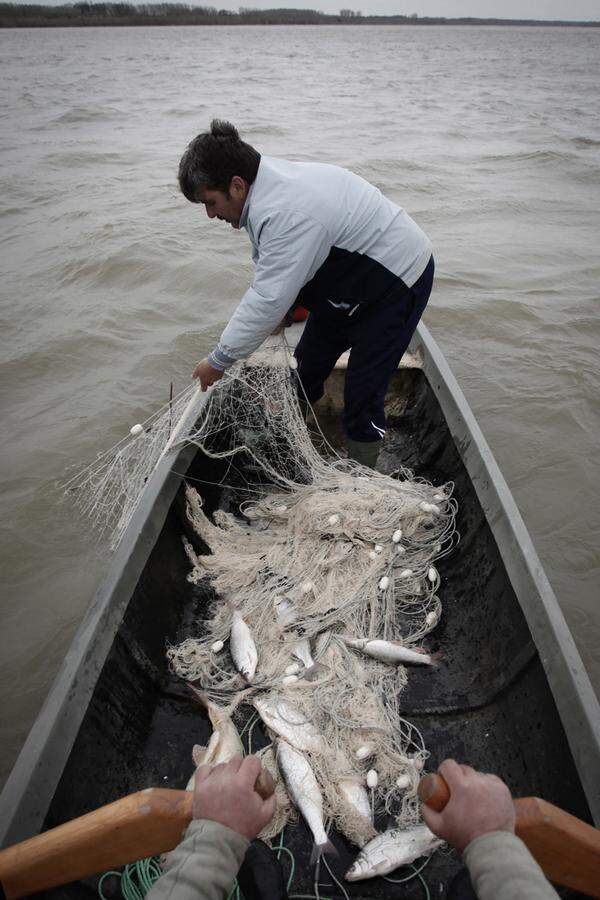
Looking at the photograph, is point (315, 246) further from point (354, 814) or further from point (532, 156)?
point (532, 156)

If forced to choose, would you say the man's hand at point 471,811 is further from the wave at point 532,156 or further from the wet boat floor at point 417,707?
the wave at point 532,156

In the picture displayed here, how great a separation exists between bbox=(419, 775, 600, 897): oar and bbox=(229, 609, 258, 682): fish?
1.38 meters

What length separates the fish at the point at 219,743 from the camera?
8.02ft

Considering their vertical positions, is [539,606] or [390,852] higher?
[539,606]

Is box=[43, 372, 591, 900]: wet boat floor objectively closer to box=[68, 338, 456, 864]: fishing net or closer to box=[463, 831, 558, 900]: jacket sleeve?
box=[68, 338, 456, 864]: fishing net

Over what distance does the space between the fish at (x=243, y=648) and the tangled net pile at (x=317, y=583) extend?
47 millimetres

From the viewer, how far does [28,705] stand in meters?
3.53

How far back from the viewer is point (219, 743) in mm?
2488

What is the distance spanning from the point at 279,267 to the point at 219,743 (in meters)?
2.35

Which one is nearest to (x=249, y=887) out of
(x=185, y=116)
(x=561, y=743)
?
(x=561, y=743)

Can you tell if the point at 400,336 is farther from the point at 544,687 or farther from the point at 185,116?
the point at 185,116

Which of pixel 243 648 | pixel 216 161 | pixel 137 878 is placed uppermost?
pixel 216 161

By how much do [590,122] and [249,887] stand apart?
2530 centimetres

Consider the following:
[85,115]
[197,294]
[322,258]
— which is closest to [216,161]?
[322,258]
